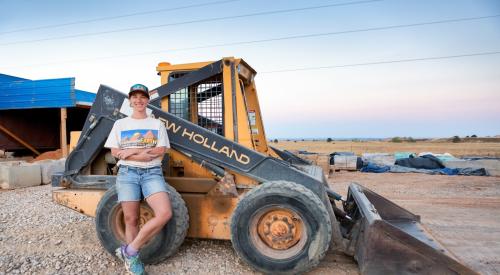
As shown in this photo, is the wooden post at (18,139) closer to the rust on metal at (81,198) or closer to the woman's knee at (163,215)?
the rust on metal at (81,198)

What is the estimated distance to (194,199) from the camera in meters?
4.23

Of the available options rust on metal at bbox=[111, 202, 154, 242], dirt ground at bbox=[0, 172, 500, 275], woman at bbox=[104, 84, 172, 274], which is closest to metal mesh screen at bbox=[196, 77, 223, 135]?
woman at bbox=[104, 84, 172, 274]

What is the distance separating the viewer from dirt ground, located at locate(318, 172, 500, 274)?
427cm

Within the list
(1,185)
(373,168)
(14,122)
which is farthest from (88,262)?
(14,122)

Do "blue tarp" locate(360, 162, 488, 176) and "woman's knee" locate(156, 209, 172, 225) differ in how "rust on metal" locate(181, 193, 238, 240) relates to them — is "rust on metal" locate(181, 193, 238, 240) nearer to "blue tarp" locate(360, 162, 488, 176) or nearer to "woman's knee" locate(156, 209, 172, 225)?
Result: "woman's knee" locate(156, 209, 172, 225)

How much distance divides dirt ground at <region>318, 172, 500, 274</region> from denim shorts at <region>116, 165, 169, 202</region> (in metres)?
1.92

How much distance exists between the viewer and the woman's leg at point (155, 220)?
3.40m

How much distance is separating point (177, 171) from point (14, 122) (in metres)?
15.9

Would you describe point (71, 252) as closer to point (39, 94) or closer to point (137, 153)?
point (137, 153)

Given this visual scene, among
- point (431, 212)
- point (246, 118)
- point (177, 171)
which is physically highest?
point (246, 118)

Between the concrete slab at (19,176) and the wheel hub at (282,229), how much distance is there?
873 cm

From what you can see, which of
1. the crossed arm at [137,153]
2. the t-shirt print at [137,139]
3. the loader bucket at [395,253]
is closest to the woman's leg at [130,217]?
the crossed arm at [137,153]

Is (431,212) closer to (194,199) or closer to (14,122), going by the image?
(194,199)

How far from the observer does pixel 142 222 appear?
4180 millimetres
